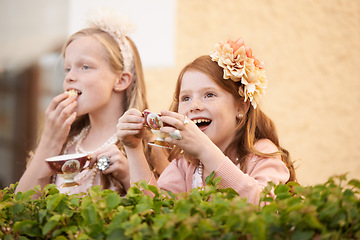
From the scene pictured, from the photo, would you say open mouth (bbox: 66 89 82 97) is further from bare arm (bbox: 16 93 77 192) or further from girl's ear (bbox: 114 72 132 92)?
girl's ear (bbox: 114 72 132 92)

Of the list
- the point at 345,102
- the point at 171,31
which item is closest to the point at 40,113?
the point at 171,31

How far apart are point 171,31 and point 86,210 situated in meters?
3.11

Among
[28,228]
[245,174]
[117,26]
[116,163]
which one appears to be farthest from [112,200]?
[117,26]

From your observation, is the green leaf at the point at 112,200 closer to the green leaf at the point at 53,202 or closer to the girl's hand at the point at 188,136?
the green leaf at the point at 53,202

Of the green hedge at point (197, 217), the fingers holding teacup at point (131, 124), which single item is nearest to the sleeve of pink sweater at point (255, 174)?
the green hedge at point (197, 217)

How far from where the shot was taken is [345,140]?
4465 mm

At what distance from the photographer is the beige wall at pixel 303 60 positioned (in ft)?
13.6

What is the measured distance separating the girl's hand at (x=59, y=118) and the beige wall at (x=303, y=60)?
193cm

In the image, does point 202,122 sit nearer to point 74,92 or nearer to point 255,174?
point 255,174

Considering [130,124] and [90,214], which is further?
[130,124]

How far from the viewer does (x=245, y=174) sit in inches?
61.6

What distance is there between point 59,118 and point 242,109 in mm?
891

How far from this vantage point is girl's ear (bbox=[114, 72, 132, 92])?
91.0 inches

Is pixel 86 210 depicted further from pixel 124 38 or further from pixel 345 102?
pixel 345 102
